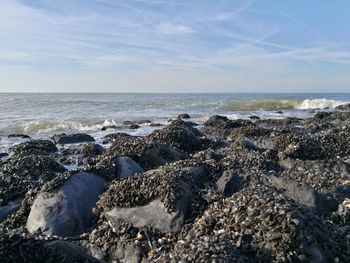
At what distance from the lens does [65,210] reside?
16.7ft

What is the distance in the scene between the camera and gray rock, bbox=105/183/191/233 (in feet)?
14.9

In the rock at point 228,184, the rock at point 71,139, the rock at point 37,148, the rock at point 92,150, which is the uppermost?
the rock at point 228,184

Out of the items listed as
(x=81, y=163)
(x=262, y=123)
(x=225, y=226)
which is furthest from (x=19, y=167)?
(x=262, y=123)

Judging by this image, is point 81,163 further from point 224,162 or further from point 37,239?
point 37,239

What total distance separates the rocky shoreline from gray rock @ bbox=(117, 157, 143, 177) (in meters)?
0.02

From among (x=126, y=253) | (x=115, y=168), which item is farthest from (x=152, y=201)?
(x=115, y=168)

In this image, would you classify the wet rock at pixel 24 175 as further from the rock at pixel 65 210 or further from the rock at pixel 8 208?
the rock at pixel 65 210

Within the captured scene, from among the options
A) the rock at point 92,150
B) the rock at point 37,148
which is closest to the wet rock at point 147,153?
the rock at point 92,150

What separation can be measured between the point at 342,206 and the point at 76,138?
10.8 metres

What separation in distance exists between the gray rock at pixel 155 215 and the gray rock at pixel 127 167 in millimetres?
1777

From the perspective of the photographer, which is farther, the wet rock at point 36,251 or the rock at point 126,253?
the rock at point 126,253

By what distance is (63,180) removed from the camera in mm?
5566

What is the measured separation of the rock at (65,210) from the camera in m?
4.95

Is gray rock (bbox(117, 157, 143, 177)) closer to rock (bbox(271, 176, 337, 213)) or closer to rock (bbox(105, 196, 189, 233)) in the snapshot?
rock (bbox(105, 196, 189, 233))
